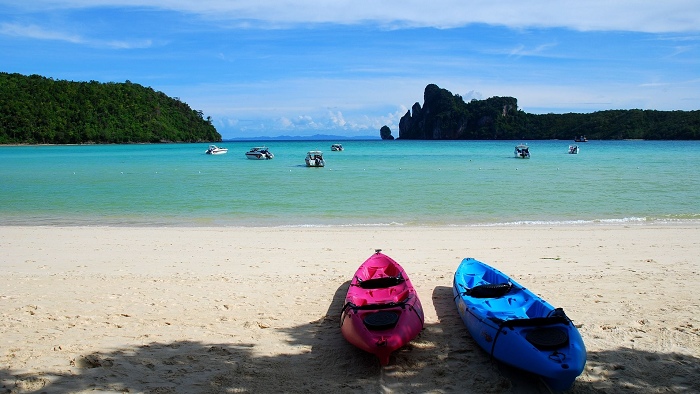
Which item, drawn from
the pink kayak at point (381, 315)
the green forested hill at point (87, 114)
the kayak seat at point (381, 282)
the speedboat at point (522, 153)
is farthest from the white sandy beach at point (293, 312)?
the green forested hill at point (87, 114)

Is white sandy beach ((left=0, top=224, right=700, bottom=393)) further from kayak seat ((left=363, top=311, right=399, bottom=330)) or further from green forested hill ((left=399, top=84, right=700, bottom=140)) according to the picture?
green forested hill ((left=399, top=84, right=700, bottom=140))

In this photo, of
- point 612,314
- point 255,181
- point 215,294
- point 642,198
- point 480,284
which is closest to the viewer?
point 612,314

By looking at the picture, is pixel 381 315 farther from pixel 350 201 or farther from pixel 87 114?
pixel 87 114

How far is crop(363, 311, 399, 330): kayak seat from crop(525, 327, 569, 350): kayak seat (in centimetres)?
130

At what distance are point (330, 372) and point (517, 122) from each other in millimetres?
156390

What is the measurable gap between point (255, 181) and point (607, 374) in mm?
25441

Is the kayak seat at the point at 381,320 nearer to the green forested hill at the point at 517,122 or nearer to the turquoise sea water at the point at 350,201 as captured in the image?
the turquoise sea water at the point at 350,201

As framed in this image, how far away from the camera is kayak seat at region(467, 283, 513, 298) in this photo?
6.52 m

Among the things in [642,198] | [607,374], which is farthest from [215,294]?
[642,198]

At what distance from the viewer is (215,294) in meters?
7.45

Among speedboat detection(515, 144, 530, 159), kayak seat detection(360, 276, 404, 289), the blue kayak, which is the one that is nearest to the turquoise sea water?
kayak seat detection(360, 276, 404, 289)

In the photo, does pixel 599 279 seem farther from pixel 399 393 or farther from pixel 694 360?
pixel 399 393

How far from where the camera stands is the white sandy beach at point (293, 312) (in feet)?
15.9

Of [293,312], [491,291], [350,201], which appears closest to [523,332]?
[491,291]
